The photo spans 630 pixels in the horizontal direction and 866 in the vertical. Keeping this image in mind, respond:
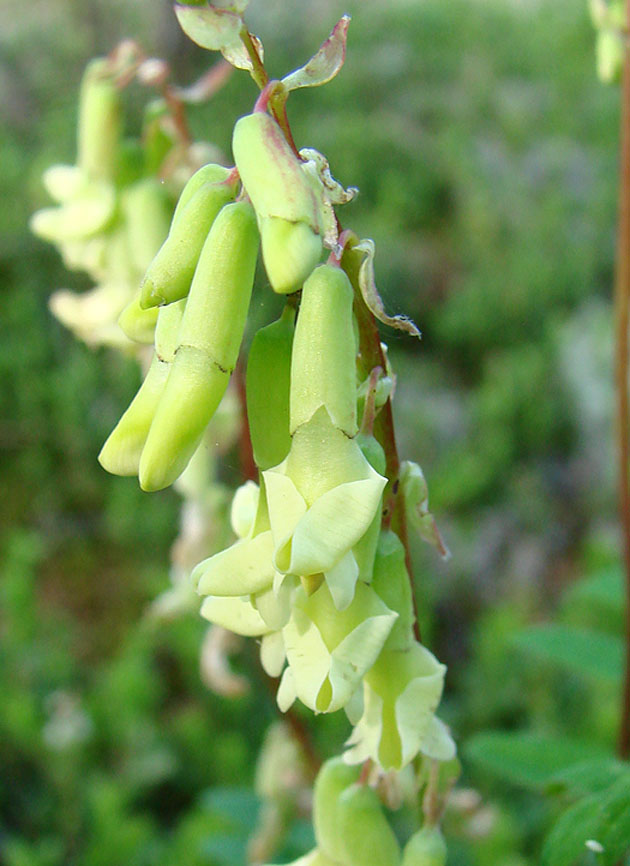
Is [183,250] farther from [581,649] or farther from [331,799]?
[581,649]

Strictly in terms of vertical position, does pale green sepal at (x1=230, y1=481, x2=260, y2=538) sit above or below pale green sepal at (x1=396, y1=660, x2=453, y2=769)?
above

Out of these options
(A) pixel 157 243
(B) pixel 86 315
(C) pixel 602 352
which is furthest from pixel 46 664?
(C) pixel 602 352

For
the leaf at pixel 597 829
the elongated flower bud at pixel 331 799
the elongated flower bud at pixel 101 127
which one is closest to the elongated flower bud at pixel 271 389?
the elongated flower bud at pixel 331 799

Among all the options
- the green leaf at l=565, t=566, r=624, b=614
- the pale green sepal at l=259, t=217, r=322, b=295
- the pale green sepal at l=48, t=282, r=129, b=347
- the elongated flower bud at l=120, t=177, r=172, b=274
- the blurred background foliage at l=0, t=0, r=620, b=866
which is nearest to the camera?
the pale green sepal at l=259, t=217, r=322, b=295

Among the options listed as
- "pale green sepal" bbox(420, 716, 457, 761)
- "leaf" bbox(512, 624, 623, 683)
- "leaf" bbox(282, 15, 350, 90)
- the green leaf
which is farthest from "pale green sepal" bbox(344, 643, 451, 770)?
the green leaf

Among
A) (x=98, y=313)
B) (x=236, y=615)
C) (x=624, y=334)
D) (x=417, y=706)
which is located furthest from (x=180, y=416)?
(x=624, y=334)

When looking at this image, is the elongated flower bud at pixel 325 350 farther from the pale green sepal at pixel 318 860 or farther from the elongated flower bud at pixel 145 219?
the elongated flower bud at pixel 145 219

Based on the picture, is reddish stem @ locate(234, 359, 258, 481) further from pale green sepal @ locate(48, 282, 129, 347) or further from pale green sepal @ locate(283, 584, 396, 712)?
pale green sepal @ locate(283, 584, 396, 712)
